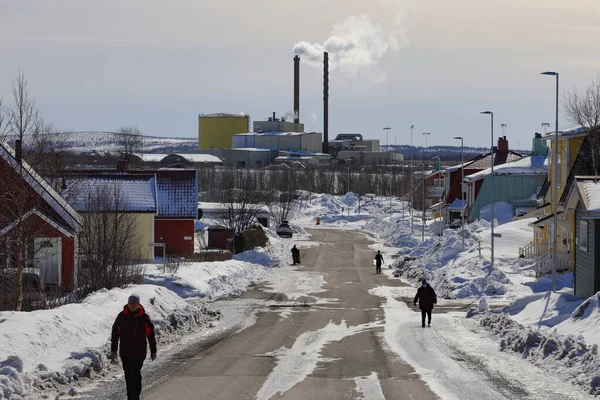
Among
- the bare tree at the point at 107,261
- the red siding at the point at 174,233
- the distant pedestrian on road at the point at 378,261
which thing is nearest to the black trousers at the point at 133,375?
the bare tree at the point at 107,261

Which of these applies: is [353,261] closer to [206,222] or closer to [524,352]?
[206,222]

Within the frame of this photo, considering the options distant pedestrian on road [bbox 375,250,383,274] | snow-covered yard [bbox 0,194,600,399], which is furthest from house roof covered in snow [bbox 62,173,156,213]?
distant pedestrian on road [bbox 375,250,383,274]

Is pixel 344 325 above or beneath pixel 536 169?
beneath

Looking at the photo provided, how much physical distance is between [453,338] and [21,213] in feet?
39.1

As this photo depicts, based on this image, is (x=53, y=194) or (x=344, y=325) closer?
(x=344, y=325)

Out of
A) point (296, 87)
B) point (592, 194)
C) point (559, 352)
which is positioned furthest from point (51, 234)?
point (296, 87)

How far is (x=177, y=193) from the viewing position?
53781mm

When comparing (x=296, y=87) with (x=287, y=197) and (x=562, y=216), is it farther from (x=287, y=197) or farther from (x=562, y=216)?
(x=562, y=216)

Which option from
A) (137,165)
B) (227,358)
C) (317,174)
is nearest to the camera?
(227,358)

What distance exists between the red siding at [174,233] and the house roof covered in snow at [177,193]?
1.71 feet

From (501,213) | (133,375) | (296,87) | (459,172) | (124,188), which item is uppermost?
(296,87)

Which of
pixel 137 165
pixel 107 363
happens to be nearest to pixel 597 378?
pixel 107 363

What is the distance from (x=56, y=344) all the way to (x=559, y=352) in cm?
1022

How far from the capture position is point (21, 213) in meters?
23.5
